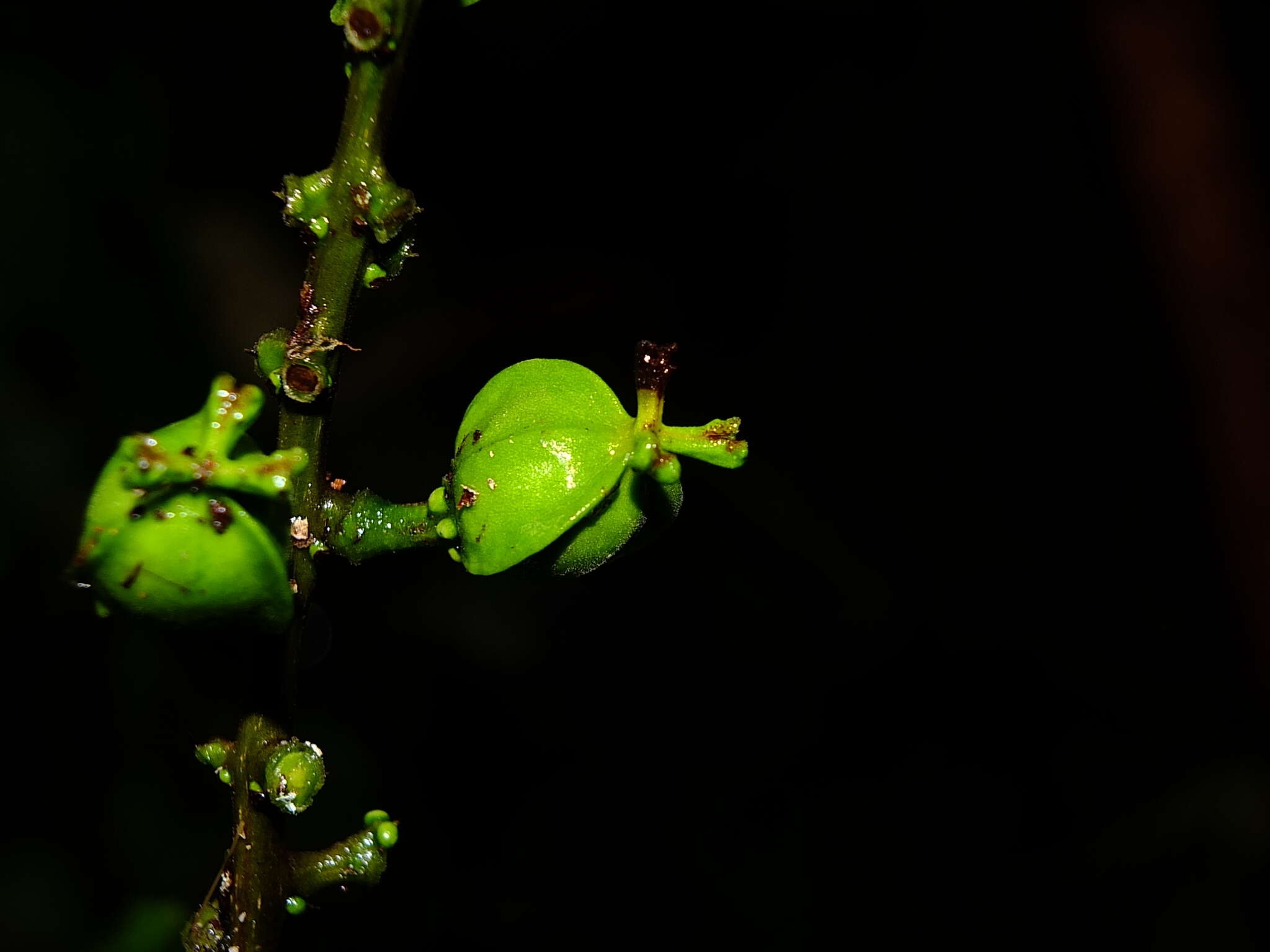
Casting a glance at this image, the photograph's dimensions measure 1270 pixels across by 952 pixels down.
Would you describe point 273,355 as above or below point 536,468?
above

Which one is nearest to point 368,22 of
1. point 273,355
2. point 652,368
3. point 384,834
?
point 273,355

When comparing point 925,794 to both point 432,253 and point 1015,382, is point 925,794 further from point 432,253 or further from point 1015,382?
point 432,253

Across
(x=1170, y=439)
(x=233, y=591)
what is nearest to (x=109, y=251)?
(x=233, y=591)

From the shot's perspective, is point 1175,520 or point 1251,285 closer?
point 1251,285

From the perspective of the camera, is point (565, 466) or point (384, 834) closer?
point (565, 466)

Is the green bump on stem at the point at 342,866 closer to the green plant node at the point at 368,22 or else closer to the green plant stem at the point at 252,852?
→ the green plant stem at the point at 252,852

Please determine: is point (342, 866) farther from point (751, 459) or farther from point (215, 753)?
point (751, 459)

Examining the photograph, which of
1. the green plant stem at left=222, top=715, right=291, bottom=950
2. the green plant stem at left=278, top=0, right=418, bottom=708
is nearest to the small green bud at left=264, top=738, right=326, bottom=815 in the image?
the green plant stem at left=222, top=715, right=291, bottom=950
